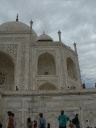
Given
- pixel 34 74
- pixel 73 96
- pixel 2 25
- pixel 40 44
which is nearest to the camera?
pixel 73 96

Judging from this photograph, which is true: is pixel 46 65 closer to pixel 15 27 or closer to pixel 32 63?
pixel 32 63

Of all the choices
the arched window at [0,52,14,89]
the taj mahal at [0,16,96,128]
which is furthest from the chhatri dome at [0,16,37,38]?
the arched window at [0,52,14,89]

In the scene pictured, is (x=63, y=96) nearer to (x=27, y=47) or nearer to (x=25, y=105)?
(x=25, y=105)

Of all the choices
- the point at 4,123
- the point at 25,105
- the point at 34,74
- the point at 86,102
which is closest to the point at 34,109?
the point at 25,105

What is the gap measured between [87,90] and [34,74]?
8.32 metres

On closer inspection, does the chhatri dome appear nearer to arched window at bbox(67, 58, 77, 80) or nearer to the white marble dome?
the white marble dome

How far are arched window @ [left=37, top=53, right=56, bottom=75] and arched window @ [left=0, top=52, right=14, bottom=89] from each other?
2.52 metres

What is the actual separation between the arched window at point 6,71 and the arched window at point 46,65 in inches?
99.2

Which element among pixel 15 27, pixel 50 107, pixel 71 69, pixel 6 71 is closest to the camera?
pixel 50 107

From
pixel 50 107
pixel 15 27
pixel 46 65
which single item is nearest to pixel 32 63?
pixel 46 65

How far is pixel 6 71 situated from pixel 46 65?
370 cm

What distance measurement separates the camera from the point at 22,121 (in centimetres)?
1284

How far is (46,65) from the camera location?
23766 mm

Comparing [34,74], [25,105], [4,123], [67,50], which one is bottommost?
[4,123]
